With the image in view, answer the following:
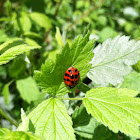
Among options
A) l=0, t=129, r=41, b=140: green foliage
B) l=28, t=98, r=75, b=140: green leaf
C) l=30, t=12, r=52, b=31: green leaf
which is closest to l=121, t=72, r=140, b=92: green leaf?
l=28, t=98, r=75, b=140: green leaf

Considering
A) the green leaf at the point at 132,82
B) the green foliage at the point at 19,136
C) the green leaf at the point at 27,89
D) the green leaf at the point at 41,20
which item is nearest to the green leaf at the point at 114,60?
the green leaf at the point at 132,82

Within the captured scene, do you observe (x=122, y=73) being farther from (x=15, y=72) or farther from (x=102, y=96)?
(x=15, y=72)

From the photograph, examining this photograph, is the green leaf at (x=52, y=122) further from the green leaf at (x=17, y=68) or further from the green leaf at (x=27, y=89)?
the green leaf at (x=17, y=68)

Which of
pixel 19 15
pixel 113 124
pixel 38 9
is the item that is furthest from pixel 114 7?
pixel 113 124

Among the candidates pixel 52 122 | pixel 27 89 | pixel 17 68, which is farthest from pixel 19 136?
pixel 17 68

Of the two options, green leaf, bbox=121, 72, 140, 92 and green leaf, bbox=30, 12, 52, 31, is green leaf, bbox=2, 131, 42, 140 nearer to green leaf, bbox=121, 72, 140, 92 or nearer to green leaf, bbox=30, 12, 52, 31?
green leaf, bbox=121, 72, 140, 92

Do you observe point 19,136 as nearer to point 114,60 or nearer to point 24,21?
point 114,60
